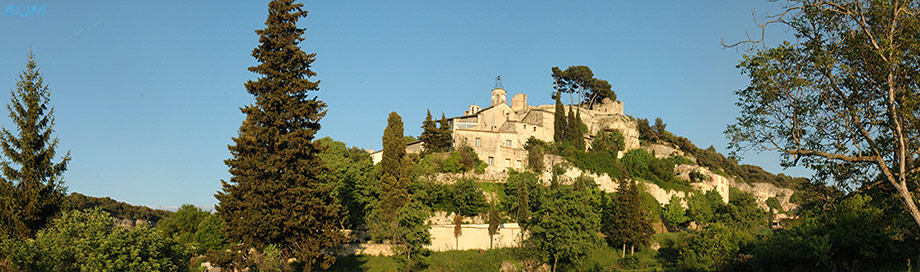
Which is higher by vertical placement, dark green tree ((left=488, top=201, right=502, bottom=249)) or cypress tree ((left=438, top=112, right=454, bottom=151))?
cypress tree ((left=438, top=112, right=454, bottom=151))

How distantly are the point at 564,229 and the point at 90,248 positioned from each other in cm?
2691

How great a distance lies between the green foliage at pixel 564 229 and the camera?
121ft

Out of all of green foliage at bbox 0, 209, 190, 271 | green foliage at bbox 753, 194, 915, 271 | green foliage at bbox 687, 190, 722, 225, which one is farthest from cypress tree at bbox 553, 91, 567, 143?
green foliage at bbox 0, 209, 190, 271

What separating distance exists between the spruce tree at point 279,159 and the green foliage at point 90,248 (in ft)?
14.7

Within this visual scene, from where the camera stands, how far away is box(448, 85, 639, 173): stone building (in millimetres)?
52531

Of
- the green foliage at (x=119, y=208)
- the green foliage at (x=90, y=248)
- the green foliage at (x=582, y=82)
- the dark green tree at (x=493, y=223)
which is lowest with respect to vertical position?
the green foliage at (x=90, y=248)

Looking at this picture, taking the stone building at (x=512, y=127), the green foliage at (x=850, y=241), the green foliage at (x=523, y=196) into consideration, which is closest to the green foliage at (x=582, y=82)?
the stone building at (x=512, y=127)

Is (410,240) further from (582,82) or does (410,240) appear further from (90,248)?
(582,82)

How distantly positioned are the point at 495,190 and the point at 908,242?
104 ft

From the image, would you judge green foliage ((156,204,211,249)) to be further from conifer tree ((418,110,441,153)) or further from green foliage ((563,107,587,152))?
green foliage ((563,107,587,152))

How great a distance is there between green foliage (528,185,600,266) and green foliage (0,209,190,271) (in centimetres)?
2464

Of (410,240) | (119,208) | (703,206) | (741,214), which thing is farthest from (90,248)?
(119,208)

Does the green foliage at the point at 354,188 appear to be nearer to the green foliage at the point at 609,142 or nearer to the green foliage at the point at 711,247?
the green foliage at the point at 711,247

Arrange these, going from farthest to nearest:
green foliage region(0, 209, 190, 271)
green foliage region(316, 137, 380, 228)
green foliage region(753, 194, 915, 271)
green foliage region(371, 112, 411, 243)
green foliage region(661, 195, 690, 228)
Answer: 1. green foliage region(661, 195, 690, 228)
2. green foliage region(316, 137, 380, 228)
3. green foliage region(371, 112, 411, 243)
4. green foliage region(753, 194, 915, 271)
5. green foliage region(0, 209, 190, 271)
